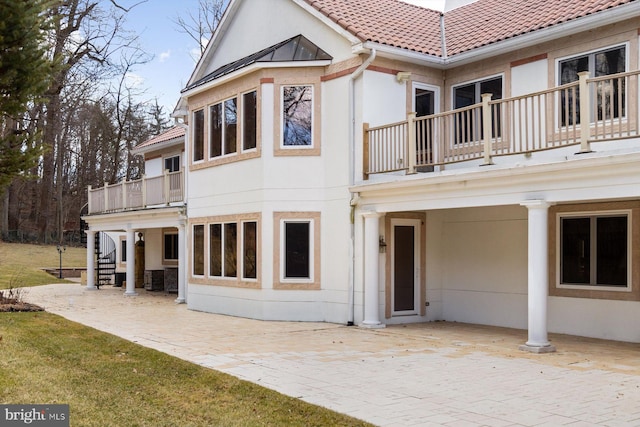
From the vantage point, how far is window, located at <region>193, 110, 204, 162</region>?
59.5ft

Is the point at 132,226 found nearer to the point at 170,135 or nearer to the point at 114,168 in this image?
the point at 170,135

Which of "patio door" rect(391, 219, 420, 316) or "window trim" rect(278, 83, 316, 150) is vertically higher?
"window trim" rect(278, 83, 316, 150)

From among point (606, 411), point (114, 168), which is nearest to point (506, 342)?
point (606, 411)

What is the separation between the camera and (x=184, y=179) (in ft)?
67.9

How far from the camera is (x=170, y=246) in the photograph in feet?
87.1

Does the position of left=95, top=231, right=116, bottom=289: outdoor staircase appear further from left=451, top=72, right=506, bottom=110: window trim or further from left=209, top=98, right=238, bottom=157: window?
left=451, top=72, right=506, bottom=110: window trim

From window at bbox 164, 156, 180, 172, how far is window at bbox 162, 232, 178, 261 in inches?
102

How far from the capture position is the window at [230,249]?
15.9 metres

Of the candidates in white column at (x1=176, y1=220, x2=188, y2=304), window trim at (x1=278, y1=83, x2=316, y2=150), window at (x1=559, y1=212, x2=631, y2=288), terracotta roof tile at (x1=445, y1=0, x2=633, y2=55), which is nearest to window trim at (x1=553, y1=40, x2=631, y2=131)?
terracotta roof tile at (x1=445, y1=0, x2=633, y2=55)

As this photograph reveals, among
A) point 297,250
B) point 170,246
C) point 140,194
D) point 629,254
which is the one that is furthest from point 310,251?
point 170,246

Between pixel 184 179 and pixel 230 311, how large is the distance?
569 cm

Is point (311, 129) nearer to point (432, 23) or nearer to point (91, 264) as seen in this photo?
point (432, 23)

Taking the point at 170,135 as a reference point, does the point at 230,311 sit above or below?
below

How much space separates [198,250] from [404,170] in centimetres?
670
